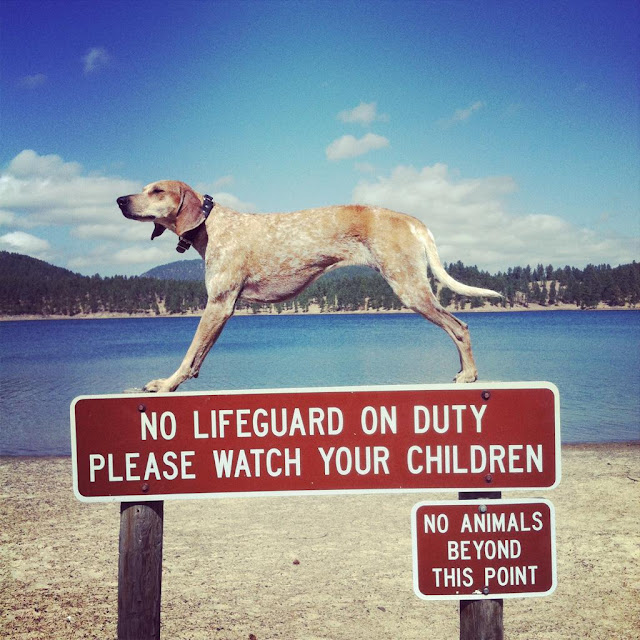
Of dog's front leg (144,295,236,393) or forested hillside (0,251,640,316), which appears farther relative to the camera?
forested hillside (0,251,640,316)

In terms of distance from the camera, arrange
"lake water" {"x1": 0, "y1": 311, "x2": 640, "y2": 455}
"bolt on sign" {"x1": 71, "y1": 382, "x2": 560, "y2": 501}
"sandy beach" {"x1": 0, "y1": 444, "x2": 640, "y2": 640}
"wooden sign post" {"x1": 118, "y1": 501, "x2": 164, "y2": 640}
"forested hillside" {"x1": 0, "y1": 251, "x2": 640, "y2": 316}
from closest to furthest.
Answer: "bolt on sign" {"x1": 71, "y1": 382, "x2": 560, "y2": 501} → "wooden sign post" {"x1": 118, "y1": 501, "x2": 164, "y2": 640} → "sandy beach" {"x1": 0, "y1": 444, "x2": 640, "y2": 640} → "lake water" {"x1": 0, "y1": 311, "x2": 640, "y2": 455} → "forested hillside" {"x1": 0, "y1": 251, "x2": 640, "y2": 316}

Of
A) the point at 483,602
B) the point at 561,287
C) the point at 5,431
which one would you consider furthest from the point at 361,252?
the point at 561,287

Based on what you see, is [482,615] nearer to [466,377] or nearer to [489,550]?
[489,550]

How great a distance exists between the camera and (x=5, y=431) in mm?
20172

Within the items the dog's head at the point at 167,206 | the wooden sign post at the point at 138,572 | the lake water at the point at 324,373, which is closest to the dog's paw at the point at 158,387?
the wooden sign post at the point at 138,572

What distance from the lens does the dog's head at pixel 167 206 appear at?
2.66 metres

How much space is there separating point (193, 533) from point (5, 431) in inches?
577

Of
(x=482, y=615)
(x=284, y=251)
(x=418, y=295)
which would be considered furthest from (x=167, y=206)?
(x=482, y=615)

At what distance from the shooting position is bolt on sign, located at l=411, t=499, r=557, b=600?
2.60m

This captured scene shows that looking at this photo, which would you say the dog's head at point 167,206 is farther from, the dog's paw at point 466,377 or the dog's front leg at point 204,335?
the dog's paw at point 466,377

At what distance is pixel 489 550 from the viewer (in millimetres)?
2604

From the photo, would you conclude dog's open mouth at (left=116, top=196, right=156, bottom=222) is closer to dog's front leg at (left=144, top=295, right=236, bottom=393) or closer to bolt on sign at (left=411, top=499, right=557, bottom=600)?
dog's front leg at (left=144, top=295, right=236, bottom=393)

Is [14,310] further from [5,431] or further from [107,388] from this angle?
[5,431]

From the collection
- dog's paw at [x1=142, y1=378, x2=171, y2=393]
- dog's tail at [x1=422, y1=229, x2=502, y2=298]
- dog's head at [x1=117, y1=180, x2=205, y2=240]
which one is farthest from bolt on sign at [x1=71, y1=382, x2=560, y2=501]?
dog's head at [x1=117, y1=180, x2=205, y2=240]
